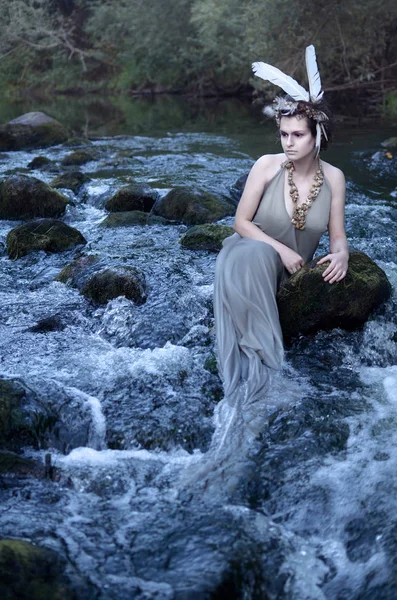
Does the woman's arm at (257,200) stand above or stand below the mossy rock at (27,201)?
above

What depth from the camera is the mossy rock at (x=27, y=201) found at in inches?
375

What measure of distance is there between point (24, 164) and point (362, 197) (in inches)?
270

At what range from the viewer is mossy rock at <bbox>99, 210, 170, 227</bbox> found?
9062mm

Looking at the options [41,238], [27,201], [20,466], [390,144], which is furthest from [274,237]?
[390,144]

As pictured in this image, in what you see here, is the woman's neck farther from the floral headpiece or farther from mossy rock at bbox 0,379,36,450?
mossy rock at bbox 0,379,36,450

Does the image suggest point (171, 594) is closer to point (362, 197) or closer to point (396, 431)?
point (396, 431)

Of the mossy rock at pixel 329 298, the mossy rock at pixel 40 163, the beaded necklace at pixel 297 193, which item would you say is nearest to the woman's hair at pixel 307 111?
the beaded necklace at pixel 297 193

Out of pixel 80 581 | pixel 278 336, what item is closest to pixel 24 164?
pixel 278 336

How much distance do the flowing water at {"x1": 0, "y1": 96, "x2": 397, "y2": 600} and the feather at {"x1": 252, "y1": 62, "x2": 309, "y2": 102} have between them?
178 cm

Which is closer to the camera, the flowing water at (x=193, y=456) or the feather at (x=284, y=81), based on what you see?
the flowing water at (x=193, y=456)

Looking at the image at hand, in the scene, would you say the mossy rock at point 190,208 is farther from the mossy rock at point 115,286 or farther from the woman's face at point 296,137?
the woman's face at point 296,137

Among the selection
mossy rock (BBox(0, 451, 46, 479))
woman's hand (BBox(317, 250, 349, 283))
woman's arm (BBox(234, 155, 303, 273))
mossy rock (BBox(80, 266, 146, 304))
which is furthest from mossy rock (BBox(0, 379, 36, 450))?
woman's hand (BBox(317, 250, 349, 283))

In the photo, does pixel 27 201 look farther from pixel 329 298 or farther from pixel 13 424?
pixel 13 424

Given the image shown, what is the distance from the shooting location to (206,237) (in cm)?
782
